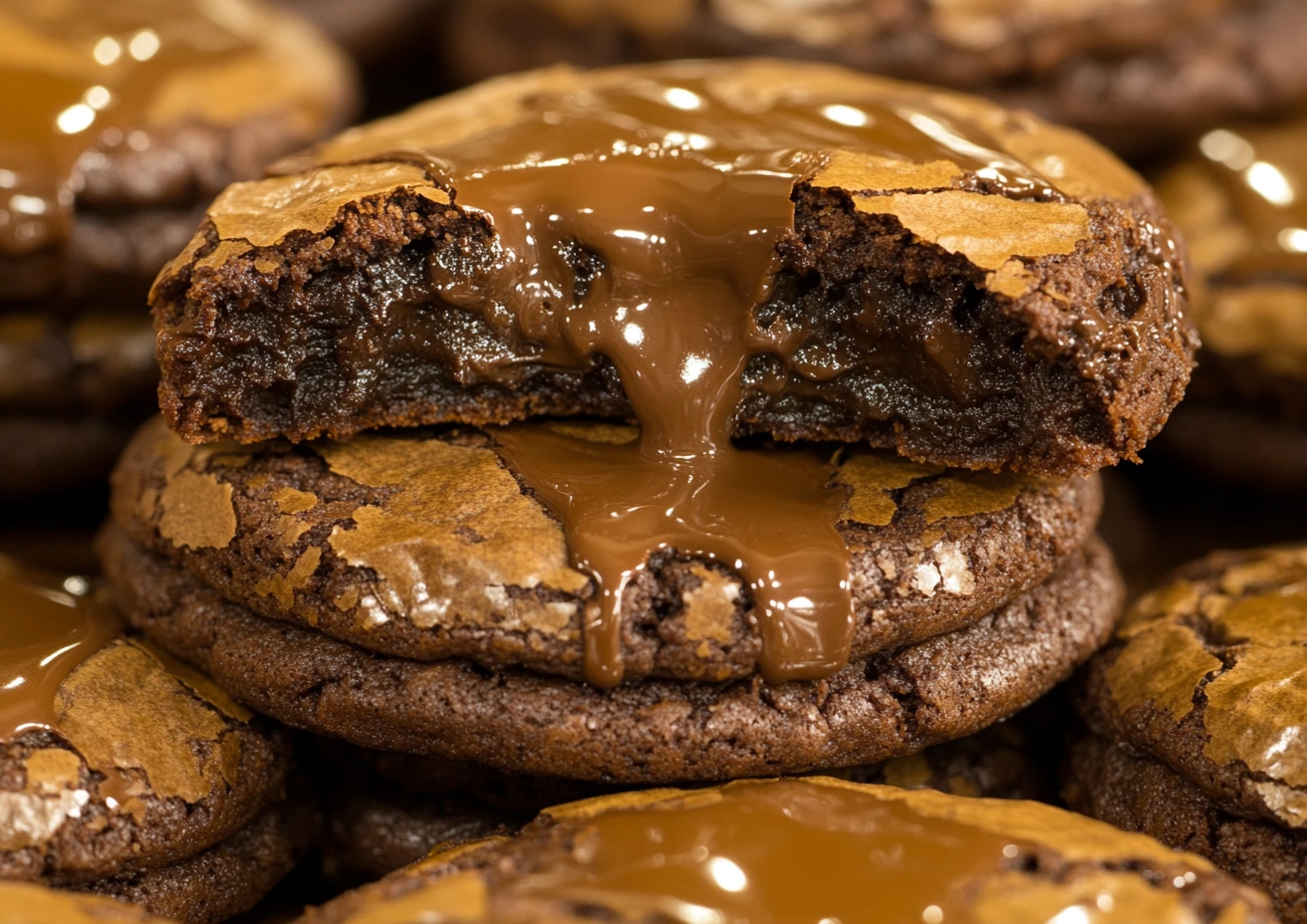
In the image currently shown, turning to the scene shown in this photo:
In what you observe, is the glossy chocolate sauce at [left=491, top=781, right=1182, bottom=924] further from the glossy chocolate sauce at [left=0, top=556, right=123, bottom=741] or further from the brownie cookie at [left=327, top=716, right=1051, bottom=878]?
the glossy chocolate sauce at [left=0, top=556, right=123, bottom=741]

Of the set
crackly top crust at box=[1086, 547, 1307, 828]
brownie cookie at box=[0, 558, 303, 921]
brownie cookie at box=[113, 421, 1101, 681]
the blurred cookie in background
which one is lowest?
brownie cookie at box=[0, 558, 303, 921]

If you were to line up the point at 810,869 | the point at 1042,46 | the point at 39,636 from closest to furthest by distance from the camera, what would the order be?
the point at 810,869
the point at 39,636
the point at 1042,46

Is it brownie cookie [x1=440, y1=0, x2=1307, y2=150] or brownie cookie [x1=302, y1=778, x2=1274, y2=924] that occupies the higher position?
brownie cookie [x1=440, y1=0, x2=1307, y2=150]

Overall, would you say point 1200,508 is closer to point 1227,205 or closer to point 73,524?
point 1227,205

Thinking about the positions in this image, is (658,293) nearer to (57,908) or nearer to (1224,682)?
(1224,682)

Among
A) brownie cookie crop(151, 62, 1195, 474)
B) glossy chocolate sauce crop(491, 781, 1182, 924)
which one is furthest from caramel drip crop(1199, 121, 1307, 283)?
glossy chocolate sauce crop(491, 781, 1182, 924)

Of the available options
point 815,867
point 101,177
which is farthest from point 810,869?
point 101,177

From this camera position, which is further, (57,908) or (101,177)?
(101,177)
